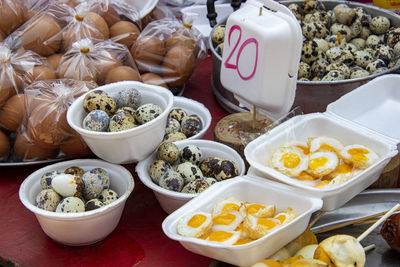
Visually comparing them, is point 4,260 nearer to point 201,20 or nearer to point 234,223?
point 234,223

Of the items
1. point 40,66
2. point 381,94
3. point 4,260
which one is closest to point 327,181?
point 381,94

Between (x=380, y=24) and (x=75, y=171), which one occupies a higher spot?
(x=380, y=24)

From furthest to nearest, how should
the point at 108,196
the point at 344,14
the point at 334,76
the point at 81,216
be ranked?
the point at 344,14 < the point at 334,76 < the point at 108,196 < the point at 81,216

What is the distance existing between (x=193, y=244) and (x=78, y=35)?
45.7 inches

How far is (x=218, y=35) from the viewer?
2.07 m

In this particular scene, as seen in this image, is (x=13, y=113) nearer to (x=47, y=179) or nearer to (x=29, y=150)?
(x=29, y=150)

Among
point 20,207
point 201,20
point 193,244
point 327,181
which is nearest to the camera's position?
point 193,244

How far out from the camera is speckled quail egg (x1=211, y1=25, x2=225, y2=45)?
2.07 metres

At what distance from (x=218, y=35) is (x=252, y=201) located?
1062 millimetres

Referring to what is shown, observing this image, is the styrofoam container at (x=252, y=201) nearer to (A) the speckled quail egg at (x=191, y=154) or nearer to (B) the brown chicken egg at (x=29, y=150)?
(A) the speckled quail egg at (x=191, y=154)

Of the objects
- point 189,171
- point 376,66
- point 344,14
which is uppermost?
point 344,14

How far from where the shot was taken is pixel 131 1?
221cm

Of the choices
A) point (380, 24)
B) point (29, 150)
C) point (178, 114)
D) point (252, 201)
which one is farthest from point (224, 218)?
point (380, 24)

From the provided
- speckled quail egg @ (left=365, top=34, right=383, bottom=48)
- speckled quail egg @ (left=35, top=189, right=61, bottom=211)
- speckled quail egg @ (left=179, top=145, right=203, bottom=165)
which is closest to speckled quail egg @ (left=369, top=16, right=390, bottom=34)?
speckled quail egg @ (left=365, top=34, right=383, bottom=48)
